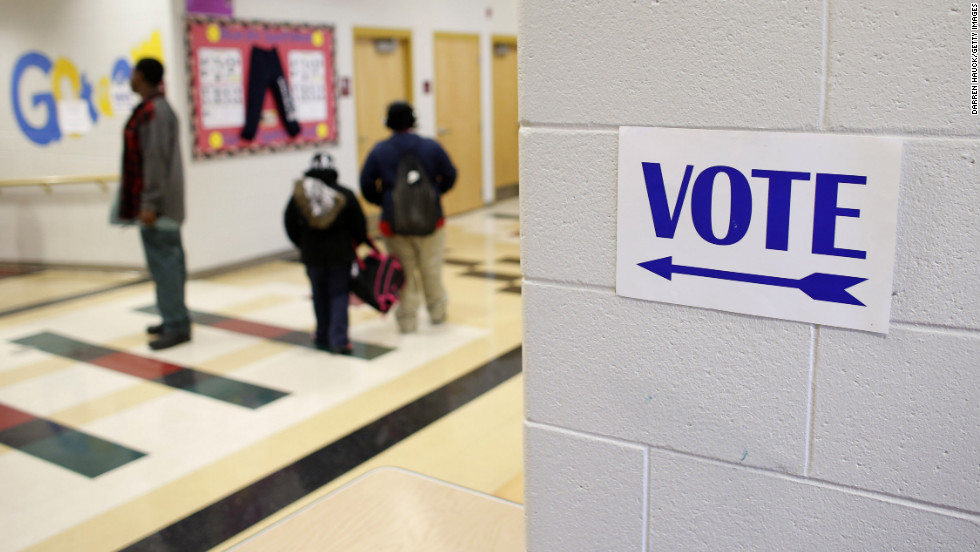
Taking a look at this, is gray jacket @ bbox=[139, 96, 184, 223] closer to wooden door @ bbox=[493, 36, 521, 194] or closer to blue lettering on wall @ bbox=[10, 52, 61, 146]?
blue lettering on wall @ bbox=[10, 52, 61, 146]

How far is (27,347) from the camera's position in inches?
195

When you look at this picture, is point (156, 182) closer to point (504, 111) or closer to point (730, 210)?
point (730, 210)

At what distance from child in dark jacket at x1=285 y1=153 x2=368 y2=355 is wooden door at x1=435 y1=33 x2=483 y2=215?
473 centimetres

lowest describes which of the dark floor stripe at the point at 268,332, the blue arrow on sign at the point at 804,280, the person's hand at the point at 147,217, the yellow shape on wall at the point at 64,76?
the dark floor stripe at the point at 268,332

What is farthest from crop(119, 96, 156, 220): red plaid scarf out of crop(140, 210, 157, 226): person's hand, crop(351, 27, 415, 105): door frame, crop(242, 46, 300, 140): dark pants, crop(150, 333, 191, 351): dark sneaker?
crop(351, 27, 415, 105): door frame

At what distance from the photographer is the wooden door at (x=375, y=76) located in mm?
8102

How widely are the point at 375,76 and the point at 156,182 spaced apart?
162 inches

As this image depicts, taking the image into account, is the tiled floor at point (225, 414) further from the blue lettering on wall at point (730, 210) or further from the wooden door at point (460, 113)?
the wooden door at point (460, 113)

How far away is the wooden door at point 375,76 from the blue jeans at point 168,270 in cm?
331

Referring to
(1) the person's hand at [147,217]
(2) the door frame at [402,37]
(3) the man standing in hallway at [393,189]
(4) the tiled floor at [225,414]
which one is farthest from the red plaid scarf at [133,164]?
(2) the door frame at [402,37]

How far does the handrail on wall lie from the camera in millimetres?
6559

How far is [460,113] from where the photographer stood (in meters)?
9.45

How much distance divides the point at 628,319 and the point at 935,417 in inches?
18.4

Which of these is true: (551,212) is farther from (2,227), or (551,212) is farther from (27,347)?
(2,227)
